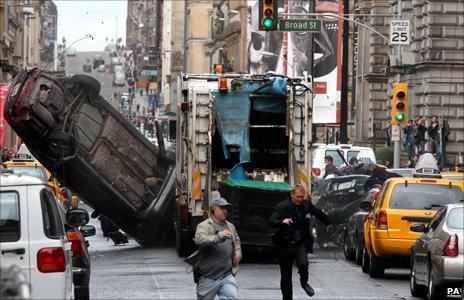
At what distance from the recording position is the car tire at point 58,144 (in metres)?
29.5

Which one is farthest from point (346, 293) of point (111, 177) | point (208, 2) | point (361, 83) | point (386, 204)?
A: point (208, 2)

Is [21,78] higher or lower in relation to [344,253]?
higher

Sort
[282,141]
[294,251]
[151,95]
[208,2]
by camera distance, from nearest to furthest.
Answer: [294,251], [282,141], [208,2], [151,95]

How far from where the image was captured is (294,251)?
19.5 m

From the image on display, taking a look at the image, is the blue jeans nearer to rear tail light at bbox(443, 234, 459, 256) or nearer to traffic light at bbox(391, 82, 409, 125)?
rear tail light at bbox(443, 234, 459, 256)

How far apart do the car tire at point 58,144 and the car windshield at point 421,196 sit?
23.8 feet

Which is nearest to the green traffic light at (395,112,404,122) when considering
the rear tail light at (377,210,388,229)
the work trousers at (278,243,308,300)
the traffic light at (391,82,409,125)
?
the traffic light at (391,82,409,125)

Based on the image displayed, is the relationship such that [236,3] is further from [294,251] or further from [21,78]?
[294,251]

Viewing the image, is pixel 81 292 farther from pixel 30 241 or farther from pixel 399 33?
pixel 399 33

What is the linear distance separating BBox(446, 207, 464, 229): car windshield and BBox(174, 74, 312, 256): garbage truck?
6.67 meters

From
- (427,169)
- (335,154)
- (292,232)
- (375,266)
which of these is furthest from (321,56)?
(292,232)

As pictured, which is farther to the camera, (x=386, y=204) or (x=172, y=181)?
(x=172, y=181)

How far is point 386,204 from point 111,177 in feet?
24.3

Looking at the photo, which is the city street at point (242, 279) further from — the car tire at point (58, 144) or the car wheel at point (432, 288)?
the car tire at point (58, 144)
